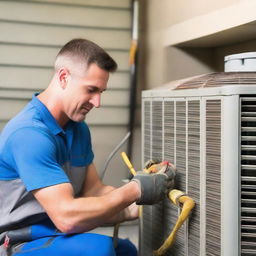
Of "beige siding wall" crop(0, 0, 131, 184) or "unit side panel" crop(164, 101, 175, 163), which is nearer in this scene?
"unit side panel" crop(164, 101, 175, 163)

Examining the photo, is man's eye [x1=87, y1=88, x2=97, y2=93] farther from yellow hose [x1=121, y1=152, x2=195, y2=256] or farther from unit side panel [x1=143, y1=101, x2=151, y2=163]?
yellow hose [x1=121, y1=152, x2=195, y2=256]

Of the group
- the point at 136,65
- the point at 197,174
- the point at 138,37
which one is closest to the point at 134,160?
the point at 136,65

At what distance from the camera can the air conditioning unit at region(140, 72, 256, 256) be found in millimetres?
1235

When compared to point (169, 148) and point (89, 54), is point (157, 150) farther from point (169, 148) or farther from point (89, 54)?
point (89, 54)

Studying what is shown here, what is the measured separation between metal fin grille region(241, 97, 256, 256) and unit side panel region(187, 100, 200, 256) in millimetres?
182

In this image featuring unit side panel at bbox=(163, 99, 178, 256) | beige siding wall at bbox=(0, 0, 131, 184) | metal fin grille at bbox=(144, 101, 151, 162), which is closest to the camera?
unit side panel at bbox=(163, 99, 178, 256)

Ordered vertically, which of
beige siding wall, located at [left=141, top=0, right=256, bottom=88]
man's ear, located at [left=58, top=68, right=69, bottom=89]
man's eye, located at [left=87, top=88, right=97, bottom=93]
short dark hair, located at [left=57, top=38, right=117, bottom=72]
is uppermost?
beige siding wall, located at [left=141, top=0, right=256, bottom=88]

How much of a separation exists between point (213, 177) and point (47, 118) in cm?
68

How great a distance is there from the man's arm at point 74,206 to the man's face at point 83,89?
1.19ft

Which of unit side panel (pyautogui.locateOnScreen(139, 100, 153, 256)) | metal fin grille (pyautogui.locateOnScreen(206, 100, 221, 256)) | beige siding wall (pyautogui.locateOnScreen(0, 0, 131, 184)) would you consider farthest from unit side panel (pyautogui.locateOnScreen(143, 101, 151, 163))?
beige siding wall (pyautogui.locateOnScreen(0, 0, 131, 184))

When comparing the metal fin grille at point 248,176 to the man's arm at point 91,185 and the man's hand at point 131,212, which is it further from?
the man's arm at point 91,185

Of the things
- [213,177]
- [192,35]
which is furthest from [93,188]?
[192,35]

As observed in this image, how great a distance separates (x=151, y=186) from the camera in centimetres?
147

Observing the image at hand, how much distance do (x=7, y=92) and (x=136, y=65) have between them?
3.20ft
